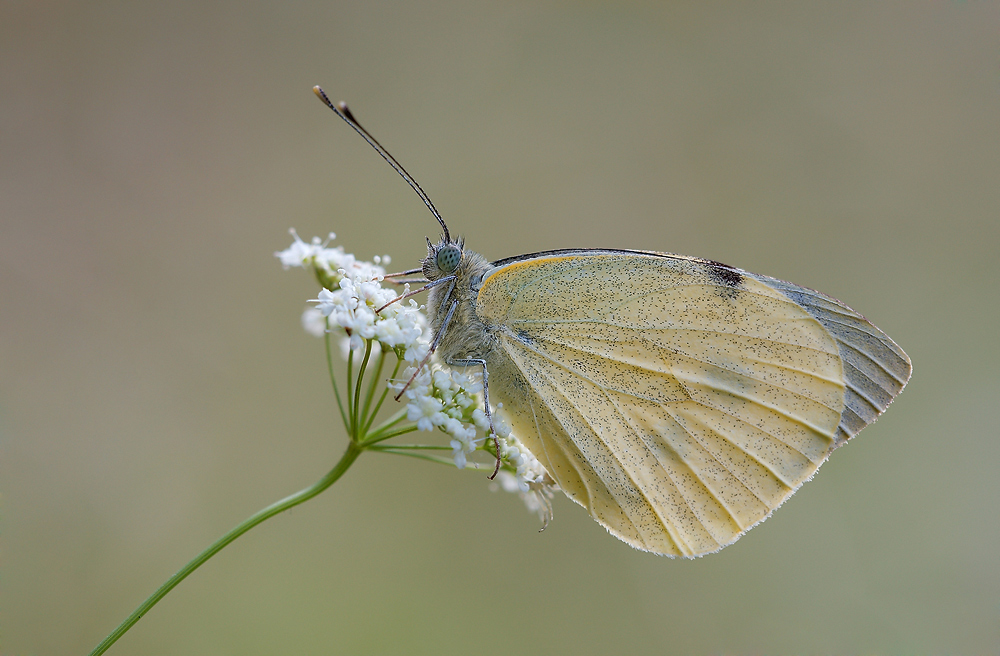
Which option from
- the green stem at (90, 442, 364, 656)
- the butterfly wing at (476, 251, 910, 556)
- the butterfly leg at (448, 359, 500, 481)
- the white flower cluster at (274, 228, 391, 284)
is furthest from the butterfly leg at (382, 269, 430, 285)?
the green stem at (90, 442, 364, 656)

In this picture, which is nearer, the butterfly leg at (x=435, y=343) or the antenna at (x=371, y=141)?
the butterfly leg at (x=435, y=343)

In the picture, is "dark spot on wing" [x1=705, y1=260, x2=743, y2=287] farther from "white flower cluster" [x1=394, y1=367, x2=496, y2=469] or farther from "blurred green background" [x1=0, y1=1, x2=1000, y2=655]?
"blurred green background" [x1=0, y1=1, x2=1000, y2=655]

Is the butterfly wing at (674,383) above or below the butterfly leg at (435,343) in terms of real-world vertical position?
above

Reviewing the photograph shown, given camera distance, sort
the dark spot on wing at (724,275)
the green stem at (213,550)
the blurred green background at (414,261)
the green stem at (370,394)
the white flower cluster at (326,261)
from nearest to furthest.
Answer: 1. the green stem at (213,550)
2. the green stem at (370,394)
3. the white flower cluster at (326,261)
4. the dark spot on wing at (724,275)
5. the blurred green background at (414,261)

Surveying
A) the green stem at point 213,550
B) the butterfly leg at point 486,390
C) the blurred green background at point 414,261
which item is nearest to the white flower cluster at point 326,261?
the butterfly leg at point 486,390

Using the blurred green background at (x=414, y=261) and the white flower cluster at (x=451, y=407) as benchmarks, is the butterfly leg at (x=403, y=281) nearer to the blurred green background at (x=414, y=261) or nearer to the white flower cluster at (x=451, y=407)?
the white flower cluster at (x=451, y=407)

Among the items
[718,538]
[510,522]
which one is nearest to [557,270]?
[718,538]

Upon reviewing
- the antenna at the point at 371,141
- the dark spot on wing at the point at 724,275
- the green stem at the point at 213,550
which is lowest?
the green stem at the point at 213,550
